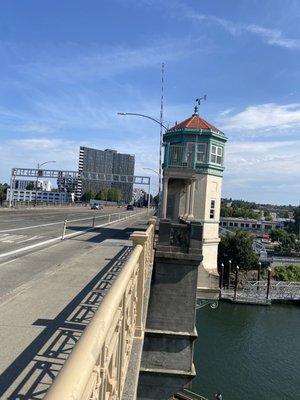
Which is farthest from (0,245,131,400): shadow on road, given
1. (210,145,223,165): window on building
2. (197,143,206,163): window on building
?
(210,145,223,165): window on building

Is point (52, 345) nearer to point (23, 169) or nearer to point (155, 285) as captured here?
point (155, 285)

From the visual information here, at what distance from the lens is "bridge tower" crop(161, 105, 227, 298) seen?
26.0 metres

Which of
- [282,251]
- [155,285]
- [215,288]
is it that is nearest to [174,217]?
[215,288]

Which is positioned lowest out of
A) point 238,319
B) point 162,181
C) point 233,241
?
point 238,319

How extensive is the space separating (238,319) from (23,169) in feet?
193

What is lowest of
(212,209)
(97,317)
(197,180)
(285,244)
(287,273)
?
(287,273)

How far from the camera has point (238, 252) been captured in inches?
2719

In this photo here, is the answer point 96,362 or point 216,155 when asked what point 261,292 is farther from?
Result: point 96,362

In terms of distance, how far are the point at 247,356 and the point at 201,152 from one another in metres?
15.0

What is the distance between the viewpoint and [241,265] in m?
68.6

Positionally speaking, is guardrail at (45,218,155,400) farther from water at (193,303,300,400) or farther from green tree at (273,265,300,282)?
green tree at (273,265,300,282)

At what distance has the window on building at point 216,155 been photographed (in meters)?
26.9

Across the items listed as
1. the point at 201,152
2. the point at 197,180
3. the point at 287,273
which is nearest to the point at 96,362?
the point at 197,180

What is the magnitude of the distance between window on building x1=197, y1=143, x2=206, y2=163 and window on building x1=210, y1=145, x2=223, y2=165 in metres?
0.50
